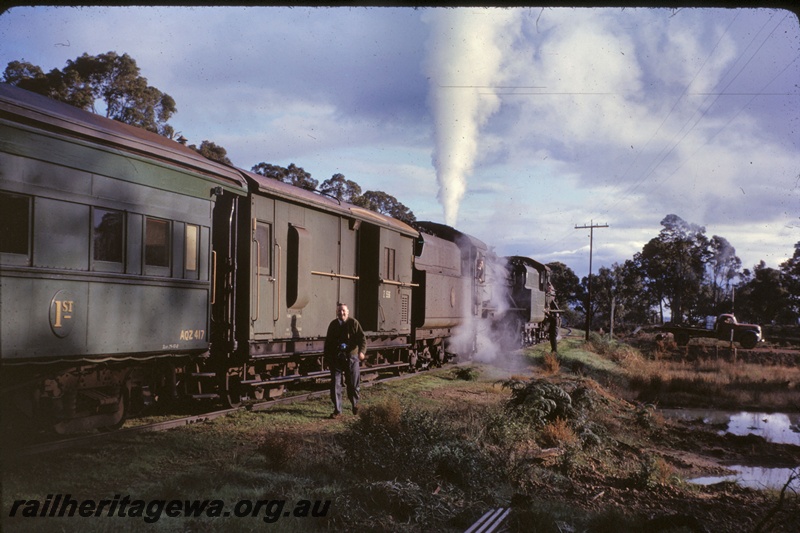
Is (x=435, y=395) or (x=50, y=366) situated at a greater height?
(x=50, y=366)

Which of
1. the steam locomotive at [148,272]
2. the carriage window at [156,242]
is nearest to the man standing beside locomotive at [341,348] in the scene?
the steam locomotive at [148,272]

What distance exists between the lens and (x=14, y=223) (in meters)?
5.96

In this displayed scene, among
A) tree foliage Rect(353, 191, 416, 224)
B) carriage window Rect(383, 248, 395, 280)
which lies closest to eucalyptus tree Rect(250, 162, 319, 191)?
tree foliage Rect(353, 191, 416, 224)

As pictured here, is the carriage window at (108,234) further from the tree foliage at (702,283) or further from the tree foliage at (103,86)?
the tree foliage at (702,283)

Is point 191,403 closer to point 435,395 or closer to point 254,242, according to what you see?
point 254,242

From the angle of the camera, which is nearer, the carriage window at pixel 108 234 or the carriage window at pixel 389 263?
the carriage window at pixel 108 234

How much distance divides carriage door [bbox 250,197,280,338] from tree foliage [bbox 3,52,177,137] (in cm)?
1755

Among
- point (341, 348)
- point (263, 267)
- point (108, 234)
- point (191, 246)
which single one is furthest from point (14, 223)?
point (341, 348)

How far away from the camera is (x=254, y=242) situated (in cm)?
989

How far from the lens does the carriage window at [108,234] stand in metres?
6.96

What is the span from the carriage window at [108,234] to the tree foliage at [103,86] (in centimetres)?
1970

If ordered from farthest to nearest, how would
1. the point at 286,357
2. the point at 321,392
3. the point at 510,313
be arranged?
the point at 510,313 → the point at 321,392 → the point at 286,357

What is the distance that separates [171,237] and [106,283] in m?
1.38

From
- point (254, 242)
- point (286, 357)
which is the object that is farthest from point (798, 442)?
point (254, 242)
